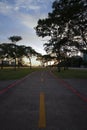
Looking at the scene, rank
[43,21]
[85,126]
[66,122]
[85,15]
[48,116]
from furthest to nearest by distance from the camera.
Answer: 1. [43,21]
2. [85,15]
3. [48,116]
4. [66,122]
5. [85,126]

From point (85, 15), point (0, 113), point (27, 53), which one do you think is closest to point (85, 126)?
point (0, 113)

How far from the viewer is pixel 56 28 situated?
99.6 feet

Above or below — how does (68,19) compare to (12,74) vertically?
above

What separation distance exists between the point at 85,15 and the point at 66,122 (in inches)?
880

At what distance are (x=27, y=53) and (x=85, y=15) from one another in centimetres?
7730

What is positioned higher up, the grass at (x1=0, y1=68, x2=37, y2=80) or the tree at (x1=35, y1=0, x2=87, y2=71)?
the tree at (x1=35, y1=0, x2=87, y2=71)

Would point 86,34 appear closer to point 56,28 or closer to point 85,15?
point 85,15

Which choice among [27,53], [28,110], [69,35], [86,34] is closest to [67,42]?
[69,35]

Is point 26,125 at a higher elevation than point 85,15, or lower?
lower

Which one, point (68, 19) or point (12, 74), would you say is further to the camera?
point (12, 74)

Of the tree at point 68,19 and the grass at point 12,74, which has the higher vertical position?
the tree at point 68,19

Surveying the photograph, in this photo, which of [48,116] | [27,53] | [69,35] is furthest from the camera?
[27,53]

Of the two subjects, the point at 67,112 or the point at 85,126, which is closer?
the point at 85,126

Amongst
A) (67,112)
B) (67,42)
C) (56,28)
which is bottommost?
(67,112)
